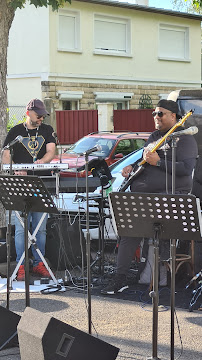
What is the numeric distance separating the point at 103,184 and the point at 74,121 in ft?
59.3

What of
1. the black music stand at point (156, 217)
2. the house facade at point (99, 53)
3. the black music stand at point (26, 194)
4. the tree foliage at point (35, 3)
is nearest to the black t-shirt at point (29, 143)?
the black music stand at point (26, 194)

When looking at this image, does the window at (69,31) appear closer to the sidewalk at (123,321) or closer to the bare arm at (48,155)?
the bare arm at (48,155)

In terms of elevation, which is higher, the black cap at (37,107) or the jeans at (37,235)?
the black cap at (37,107)

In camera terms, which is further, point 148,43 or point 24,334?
point 148,43

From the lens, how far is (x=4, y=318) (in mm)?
6008

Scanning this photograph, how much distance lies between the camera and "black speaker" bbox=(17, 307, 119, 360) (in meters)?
4.88

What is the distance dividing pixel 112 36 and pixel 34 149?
22.7 m

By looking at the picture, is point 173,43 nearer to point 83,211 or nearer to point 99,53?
point 99,53

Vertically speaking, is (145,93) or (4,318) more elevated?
(145,93)

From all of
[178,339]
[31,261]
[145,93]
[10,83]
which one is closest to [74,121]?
[10,83]

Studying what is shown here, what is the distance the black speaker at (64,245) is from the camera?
915 centimetres

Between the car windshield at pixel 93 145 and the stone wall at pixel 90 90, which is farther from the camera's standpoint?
the stone wall at pixel 90 90

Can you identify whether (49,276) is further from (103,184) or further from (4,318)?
(4,318)

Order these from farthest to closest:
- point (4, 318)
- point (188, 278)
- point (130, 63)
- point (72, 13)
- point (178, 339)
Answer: point (130, 63) → point (72, 13) → point (188, 278) → point (178, 339) → point (4, 318)
